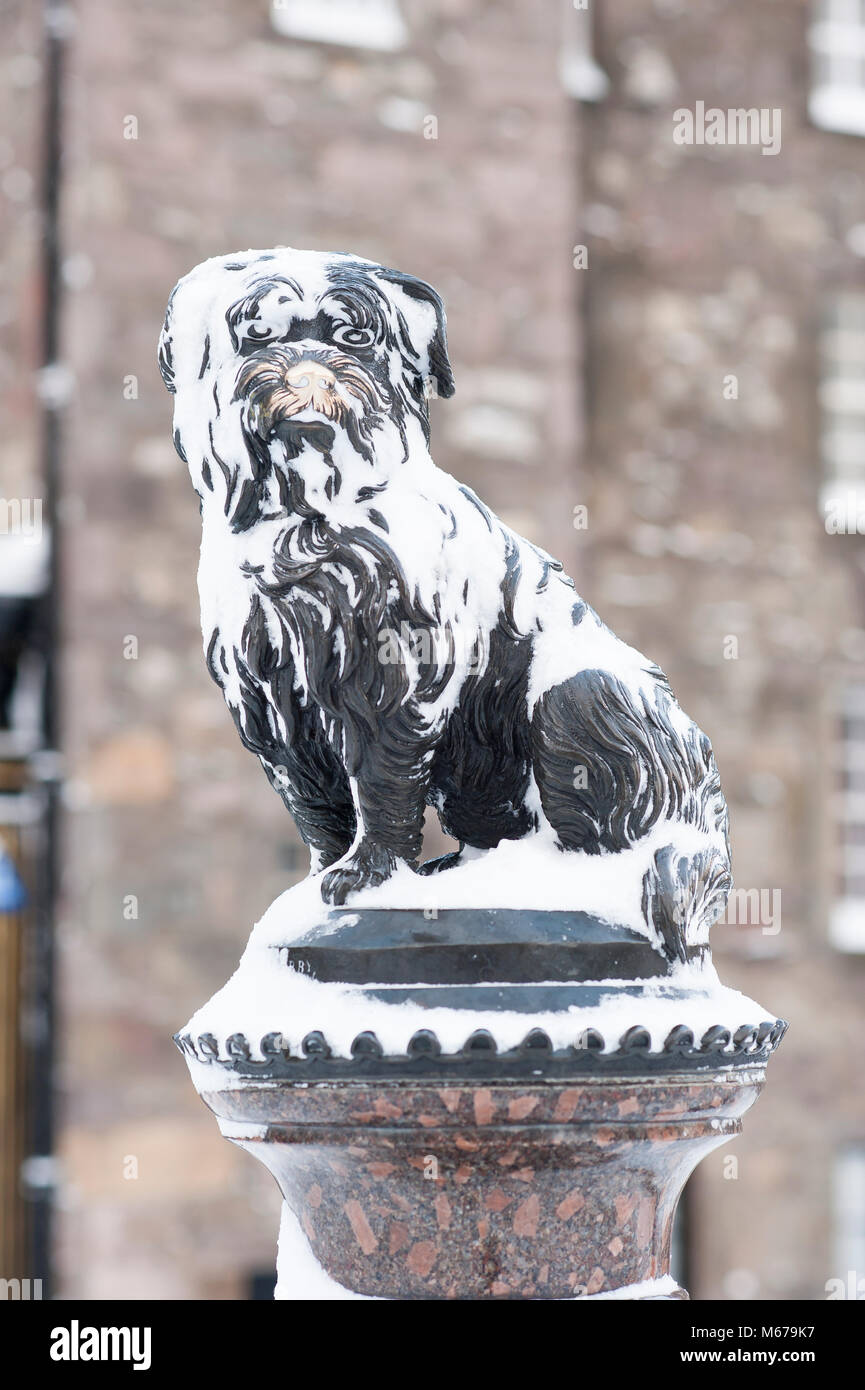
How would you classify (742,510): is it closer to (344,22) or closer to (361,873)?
(344,22)

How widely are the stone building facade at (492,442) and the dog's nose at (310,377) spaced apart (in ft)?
19.3

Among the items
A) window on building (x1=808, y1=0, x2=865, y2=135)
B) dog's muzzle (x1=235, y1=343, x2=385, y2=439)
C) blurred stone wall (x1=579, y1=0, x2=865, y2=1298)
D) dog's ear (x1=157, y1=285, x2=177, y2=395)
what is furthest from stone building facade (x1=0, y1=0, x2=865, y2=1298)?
dog's muzzle (x1=235, y1=343, x2=385, y2=439)

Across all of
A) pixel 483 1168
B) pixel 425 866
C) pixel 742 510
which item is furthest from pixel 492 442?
pixel 483 1168

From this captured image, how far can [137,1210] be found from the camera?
819 cm

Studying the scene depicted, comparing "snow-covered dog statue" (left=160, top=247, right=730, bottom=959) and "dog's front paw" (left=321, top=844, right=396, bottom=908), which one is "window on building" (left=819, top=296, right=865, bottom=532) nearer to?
"snow-covered dog statue" (left=160, top=247, right=730, bottom=959)

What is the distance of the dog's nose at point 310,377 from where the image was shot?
8.50 feet

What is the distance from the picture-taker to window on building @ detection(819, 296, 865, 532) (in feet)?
34.6

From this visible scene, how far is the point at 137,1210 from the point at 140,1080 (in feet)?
1.95

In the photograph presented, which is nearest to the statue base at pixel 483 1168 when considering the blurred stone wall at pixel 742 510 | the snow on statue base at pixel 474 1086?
the snow on statue base at pixel 474 1086

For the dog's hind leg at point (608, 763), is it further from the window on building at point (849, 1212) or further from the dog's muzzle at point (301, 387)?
the window on building at point (849, 1212)

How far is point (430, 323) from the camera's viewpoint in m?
2.73
